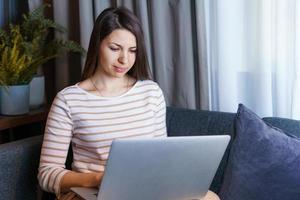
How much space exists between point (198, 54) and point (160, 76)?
20 cm

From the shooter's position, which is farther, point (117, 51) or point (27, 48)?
point (27, 48)

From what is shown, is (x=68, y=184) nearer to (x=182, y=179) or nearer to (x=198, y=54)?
(x=182, y=179)

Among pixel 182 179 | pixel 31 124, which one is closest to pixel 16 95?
pixel 31 124

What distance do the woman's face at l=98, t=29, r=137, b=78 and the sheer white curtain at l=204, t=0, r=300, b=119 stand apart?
1.44 ft

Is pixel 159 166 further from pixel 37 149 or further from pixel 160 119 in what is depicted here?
pixel 37 149

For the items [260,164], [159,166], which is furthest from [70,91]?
[260,164]

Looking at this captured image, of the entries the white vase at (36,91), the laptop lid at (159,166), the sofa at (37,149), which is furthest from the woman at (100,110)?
the white vase at (36,91)

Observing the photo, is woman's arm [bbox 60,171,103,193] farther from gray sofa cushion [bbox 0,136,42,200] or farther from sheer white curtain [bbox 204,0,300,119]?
sheer white curtain [bbox 204,0,300,119]

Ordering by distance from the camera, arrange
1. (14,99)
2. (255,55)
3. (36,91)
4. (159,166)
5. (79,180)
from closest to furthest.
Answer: (159,166) → (79,180) → (255,55) → (14,99) → (36,91)

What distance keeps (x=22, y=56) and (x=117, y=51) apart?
60 cm

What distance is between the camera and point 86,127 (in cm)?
133

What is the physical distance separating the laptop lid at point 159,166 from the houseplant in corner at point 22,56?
0.91 meters

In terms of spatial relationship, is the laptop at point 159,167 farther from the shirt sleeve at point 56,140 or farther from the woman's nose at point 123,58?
the woman's nose at point 123,58

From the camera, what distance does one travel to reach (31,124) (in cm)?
202
